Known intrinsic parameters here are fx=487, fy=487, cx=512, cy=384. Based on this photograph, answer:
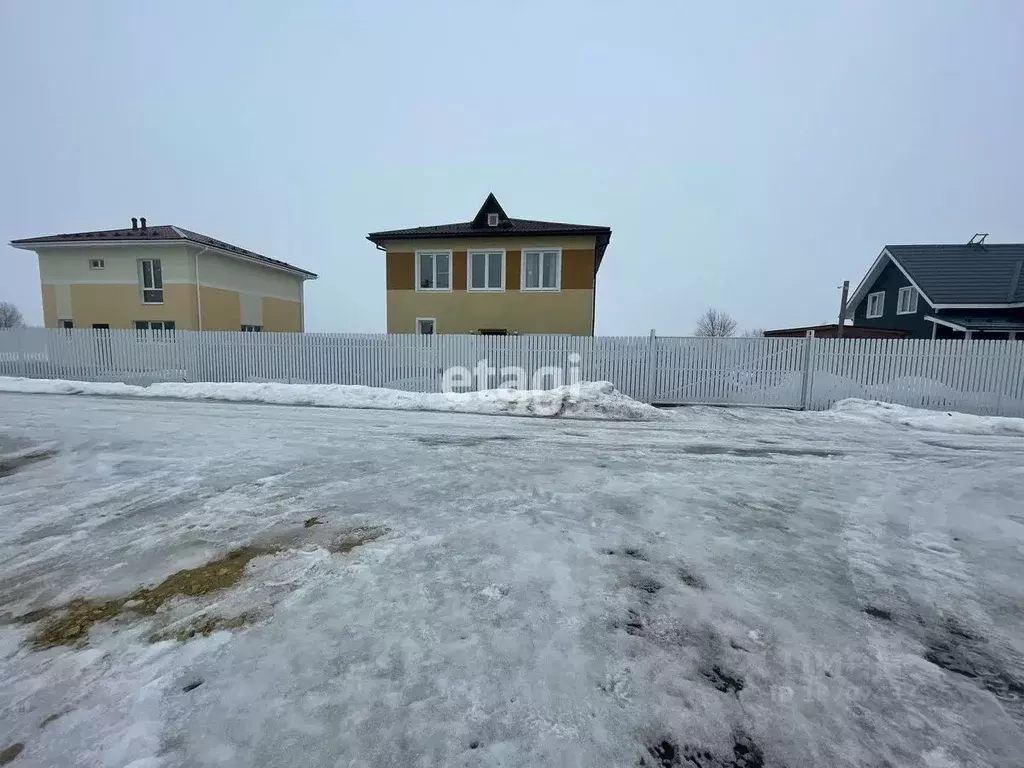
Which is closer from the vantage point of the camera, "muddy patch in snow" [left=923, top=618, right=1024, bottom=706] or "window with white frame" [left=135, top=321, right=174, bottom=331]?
"muddy patch in snow" [left=923, top=618, right=1024, bottom=706]

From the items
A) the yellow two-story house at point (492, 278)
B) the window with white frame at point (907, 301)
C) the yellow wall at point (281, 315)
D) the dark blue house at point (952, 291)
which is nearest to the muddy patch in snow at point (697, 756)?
the yellow two-story house at point (492, 278)

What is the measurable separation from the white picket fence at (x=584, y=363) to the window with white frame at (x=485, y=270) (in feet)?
18.7

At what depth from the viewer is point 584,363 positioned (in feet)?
47.2

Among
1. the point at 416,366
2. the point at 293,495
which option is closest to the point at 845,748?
the point at 293,495

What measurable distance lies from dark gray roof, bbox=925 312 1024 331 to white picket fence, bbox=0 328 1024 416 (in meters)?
8.58

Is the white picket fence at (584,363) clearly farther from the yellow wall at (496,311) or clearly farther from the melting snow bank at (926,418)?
the yellow wall at (496,311)

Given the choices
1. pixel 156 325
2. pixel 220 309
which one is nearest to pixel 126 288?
pixel 156 325

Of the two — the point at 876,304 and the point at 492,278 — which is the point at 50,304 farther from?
the point at 876,304

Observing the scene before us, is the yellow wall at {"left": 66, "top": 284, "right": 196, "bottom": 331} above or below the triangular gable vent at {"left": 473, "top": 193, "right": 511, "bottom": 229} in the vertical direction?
below

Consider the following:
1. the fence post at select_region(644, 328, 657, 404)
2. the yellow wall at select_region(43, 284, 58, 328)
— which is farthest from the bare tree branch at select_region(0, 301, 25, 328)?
the fence post at select_region(644, 328, 657, 404)

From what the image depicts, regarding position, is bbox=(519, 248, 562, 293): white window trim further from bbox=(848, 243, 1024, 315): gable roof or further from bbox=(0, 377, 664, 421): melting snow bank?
bbox=(848, 243, 1024, 315): gable roof

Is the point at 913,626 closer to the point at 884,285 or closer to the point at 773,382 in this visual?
the point at 773,382

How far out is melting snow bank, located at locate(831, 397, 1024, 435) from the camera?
10.3 meters

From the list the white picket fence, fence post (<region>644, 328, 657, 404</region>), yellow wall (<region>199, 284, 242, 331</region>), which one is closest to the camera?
the white picket fence
